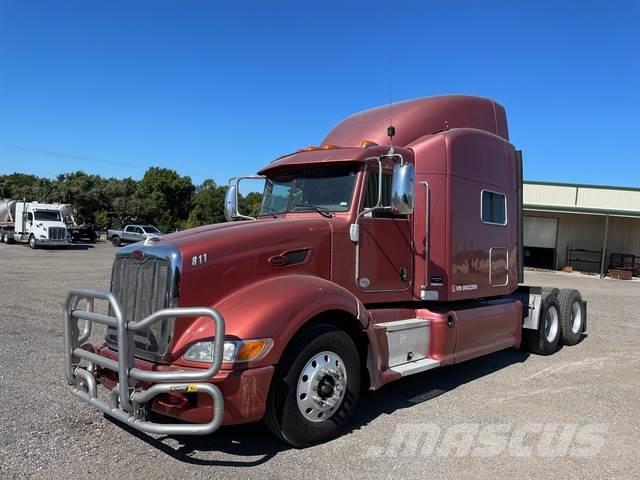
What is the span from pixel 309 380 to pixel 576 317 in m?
6.57

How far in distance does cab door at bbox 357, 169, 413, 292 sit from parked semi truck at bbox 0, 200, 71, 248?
31508 millimetres

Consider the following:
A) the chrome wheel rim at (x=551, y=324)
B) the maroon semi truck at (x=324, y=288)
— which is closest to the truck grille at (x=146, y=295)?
the maroon semi truck at (x=324, y=288)

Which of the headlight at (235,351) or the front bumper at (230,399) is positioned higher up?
the headlight at (235,351)

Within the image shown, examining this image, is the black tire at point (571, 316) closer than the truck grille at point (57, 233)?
Yes

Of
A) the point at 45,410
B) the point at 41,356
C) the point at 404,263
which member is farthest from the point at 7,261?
the point at 404,263

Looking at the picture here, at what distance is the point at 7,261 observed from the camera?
23031mm

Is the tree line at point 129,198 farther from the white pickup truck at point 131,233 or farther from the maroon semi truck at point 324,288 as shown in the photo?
the maroon semi truck at point 324,288

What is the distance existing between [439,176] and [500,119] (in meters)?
2.22

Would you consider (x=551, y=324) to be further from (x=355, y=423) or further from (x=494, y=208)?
(x=355, y=423)

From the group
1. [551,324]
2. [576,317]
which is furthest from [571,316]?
[551,324]

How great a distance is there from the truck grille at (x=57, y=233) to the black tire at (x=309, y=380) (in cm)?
3210

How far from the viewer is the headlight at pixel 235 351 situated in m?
3.78

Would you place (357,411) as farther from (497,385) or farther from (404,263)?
(497,385)

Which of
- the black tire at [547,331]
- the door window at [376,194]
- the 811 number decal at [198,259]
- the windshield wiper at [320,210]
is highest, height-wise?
the door window at [376,194]
